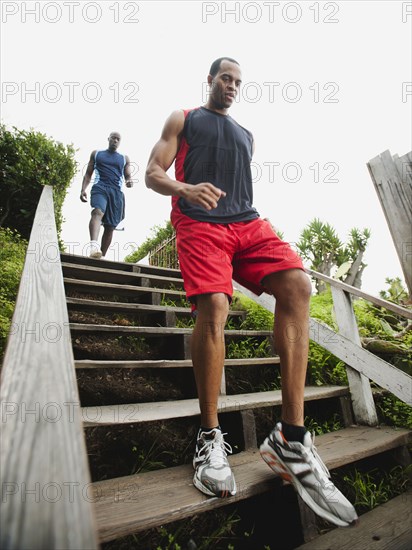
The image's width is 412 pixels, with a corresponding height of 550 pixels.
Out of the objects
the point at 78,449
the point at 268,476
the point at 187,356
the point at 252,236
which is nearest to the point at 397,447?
the point at 268,476

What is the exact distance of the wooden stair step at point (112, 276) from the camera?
129 inches

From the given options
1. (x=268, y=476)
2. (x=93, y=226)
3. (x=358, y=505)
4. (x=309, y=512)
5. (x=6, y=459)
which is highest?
(x=93, y=226)

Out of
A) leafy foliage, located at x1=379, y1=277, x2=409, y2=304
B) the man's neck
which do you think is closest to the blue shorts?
the man's neck

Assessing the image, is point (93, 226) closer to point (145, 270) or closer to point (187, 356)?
point (145, 270)

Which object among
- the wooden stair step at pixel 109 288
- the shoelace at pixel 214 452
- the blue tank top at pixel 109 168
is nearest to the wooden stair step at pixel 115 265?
the wooden stair step at pixel 109 288

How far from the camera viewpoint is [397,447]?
193 centimetres

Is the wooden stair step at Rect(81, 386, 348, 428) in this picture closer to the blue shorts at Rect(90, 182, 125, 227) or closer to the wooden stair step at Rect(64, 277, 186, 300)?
the wooden stair step at Rect(64, 277, 186, 300)

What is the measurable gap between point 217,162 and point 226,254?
523 millimetres

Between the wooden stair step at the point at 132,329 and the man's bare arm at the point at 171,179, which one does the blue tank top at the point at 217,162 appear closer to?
the man's bare arm at the point at 171,179

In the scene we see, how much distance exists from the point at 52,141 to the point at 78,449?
5.89 meters

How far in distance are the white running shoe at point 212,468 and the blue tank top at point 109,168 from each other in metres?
4.26

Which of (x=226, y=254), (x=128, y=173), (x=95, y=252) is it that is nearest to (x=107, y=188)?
(x=128, y=173)

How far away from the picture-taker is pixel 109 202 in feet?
16.1

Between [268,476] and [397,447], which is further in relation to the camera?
[397,447]
